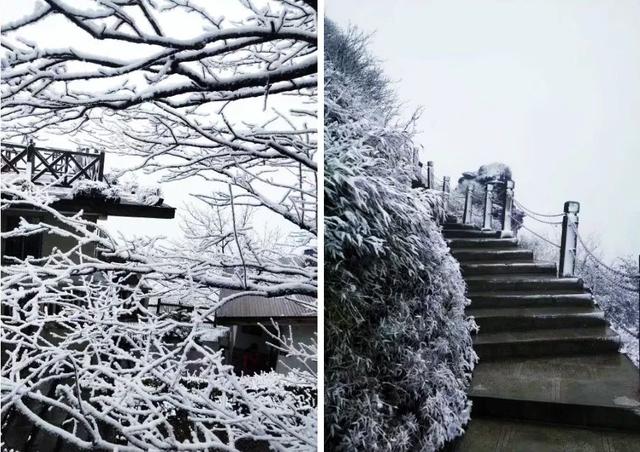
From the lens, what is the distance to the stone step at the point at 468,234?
154 centimetres

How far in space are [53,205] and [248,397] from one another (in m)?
0.82

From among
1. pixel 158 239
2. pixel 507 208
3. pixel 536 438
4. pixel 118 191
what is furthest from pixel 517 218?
pixel 118 191

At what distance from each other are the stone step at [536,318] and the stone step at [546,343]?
1 cm

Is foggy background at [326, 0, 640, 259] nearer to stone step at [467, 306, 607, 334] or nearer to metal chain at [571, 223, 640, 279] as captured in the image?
metal chain at [571, 223, 640, 279]

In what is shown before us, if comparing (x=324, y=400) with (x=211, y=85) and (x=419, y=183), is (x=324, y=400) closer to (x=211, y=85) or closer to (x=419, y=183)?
(x=419, y=183)

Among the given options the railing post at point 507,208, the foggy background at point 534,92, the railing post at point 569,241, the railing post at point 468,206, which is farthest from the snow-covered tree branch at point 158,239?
the railing post at point 569,241

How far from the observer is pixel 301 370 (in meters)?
1.71

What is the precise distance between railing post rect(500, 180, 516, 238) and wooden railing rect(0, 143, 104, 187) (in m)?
1.19

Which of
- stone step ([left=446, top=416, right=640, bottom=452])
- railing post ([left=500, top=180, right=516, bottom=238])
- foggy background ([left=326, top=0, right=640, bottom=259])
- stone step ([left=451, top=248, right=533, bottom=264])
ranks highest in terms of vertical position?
foggy background ([left=326, top=0, right=640, bottom=259])

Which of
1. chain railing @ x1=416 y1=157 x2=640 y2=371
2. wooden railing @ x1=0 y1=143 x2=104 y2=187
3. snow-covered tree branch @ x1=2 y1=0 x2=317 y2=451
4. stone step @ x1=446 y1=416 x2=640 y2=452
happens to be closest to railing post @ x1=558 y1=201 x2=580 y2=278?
chain railing @ x1=416 y1=157 x2=640 y2=371

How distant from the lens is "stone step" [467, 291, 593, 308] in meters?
1.42

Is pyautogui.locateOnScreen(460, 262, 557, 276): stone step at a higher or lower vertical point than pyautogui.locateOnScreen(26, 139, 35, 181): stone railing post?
lower

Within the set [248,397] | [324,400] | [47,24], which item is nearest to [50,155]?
[47,24]

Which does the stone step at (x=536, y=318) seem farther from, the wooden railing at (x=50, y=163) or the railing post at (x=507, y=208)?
the wooden railing at (x=50, y=163)
